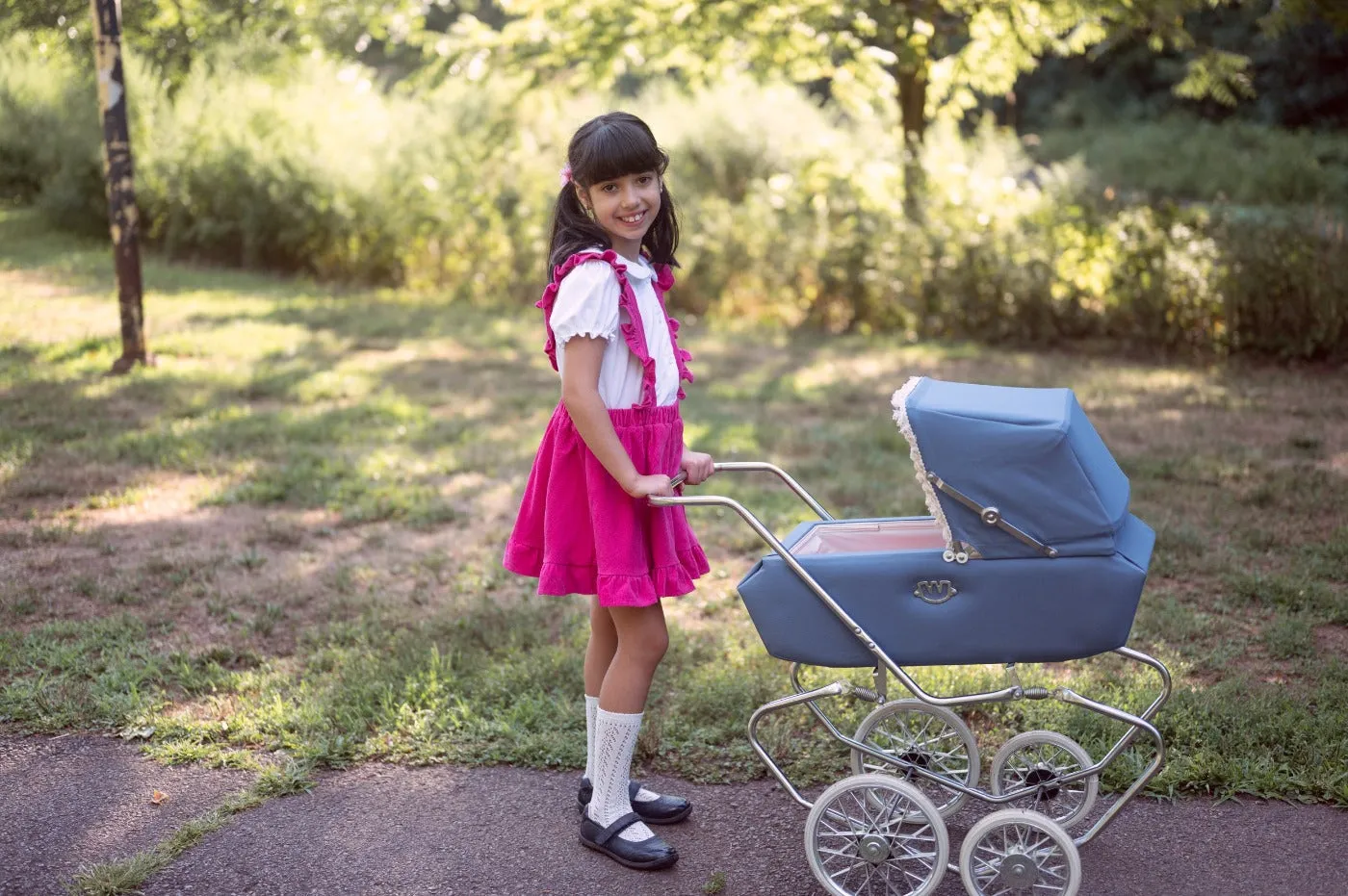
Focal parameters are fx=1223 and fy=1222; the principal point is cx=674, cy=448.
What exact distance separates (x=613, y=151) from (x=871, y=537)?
114 cm

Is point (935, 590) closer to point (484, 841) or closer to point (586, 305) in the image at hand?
point (586, 305)

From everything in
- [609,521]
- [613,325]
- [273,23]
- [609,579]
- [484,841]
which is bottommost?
[484,841]

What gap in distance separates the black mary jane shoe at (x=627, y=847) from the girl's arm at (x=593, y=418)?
2.91ft

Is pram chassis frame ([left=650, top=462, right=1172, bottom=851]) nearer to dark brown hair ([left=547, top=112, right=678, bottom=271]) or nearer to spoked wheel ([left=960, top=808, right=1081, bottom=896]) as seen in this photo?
spoked wheel ([left=960, top=808, right=1081, bottom=896])

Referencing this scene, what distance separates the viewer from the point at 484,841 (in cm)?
311

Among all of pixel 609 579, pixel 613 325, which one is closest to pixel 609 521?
pixel 609 579

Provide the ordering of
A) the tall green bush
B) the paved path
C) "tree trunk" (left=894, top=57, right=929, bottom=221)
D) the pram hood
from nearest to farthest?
the pram hood
the paved path
the tall green bush
"tree trunk" (left=894, top=57, right=929, bottom=221)

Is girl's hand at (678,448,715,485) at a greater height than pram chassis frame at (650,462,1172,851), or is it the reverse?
girl's hand at (678,448,715,485)

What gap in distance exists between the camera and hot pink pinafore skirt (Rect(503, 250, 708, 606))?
111 inches

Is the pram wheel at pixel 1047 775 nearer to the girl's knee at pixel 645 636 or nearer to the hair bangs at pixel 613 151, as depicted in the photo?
the girl's knee at pixel 645 636

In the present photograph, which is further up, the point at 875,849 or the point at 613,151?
the point at 613,151

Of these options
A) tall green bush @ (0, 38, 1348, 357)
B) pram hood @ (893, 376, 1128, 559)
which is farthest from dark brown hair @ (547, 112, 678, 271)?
tall green bush @ (0, 38, 1348, 357)

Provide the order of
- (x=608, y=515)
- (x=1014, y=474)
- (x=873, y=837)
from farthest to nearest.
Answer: (x=608, y=515)
(x=873, y=837)
(x=1014, y=474)

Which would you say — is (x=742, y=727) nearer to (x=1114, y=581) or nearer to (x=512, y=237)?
(x=1114, y=581)
